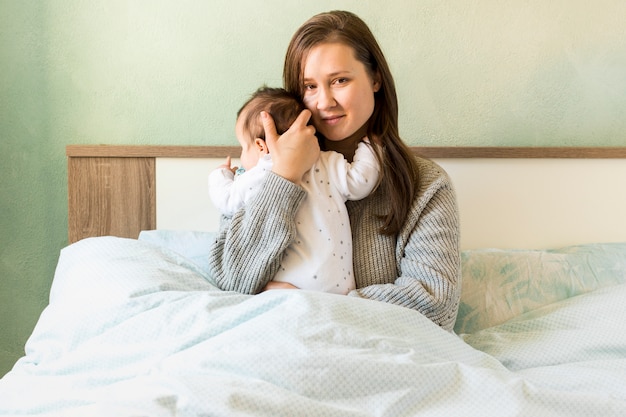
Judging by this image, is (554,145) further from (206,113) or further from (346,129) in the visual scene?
(206,113)

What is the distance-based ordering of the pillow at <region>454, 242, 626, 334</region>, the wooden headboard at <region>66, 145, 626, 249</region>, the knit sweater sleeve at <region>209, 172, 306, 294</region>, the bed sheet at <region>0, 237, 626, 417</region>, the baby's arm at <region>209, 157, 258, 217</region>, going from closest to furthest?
the bed sheet at <region>0, 237, 626, 417</region>, the knit sweater sleeve at <region>209, 172, 306, 294</region>, the baby's arm at <region>209, 157, 258, 217</region>, the pillow at <region>454, 242, 626, 334</region>, the wooden headboard at <region>66, 145, 626, 249</region>

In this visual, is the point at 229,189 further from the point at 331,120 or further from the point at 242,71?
the point at 242,71

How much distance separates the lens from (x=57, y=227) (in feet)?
6.45

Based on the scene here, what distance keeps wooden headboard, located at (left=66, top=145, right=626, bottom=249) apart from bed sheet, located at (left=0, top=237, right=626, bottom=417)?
1.52 ft

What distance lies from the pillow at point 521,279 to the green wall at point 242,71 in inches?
15.1

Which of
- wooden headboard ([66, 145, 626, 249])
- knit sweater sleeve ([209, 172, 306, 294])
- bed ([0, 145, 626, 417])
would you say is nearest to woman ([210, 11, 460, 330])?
knit sweater sleeve ([209, 172, 306, 294])

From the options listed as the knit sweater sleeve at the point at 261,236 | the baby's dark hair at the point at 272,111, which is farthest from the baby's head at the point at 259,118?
the knit sweater sleeve at the point at 261,236

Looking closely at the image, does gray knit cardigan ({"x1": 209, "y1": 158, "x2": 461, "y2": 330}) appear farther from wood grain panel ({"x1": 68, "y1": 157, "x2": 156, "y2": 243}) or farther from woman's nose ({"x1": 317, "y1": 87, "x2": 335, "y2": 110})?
wood grain panel ({"x1": 68, "y1": 157, "x2": 156, "y2": 243})

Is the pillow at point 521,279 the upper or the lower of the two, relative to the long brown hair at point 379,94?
lower

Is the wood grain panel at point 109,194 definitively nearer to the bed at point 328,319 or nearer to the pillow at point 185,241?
the bed at point 328,319

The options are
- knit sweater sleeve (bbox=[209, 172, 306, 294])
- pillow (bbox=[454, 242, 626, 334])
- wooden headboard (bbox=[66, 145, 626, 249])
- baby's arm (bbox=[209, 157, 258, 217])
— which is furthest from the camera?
wooden headboard (bbox=[66, 145, 626, 249])

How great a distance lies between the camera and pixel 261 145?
4.78 ft

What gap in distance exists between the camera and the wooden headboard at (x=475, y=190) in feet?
6.16

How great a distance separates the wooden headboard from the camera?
6.16 feet
